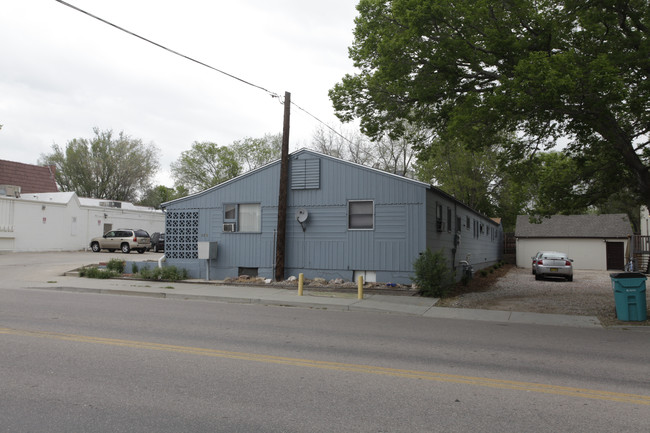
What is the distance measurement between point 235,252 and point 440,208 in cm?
797

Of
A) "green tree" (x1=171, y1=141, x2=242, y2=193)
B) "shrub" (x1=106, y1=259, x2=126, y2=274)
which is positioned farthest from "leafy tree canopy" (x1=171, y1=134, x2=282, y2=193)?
"shrub" (x1=106, y1=259, x2=126, y2=274)

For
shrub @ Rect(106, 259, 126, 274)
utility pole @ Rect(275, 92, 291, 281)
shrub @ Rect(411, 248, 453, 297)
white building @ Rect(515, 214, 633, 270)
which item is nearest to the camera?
shrub @ Rect(411, 248, 453, 297)

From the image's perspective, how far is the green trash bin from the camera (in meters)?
11.6

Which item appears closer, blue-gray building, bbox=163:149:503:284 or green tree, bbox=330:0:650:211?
green tree, bbox=330:0:650:211

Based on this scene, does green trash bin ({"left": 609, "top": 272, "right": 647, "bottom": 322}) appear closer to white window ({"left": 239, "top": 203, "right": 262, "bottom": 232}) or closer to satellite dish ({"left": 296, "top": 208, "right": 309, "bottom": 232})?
satellite dish ({"left": 296, "top": 208, "right": 309, "bottom": 232})

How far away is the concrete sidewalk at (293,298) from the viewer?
40.1ft

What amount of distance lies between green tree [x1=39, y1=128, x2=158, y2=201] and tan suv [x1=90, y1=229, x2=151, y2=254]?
2315 centimetres

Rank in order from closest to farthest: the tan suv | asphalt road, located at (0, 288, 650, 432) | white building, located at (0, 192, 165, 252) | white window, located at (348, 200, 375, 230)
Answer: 1. asphalt road, located at (0, 288, 650, 432)
2. white window, located at (348, 200, 375, 230)
3. white building, located at (0, 192, 165, 252)
4. the tan suv

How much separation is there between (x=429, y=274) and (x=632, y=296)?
5443 millimetres

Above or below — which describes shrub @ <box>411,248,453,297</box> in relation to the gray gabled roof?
below

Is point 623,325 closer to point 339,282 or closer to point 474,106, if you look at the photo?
point 474,106

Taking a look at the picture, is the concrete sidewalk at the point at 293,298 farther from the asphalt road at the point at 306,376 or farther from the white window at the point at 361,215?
the white window at the point at 361,215

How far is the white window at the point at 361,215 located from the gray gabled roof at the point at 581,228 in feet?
87.1

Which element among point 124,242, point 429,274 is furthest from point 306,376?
point 124,242
